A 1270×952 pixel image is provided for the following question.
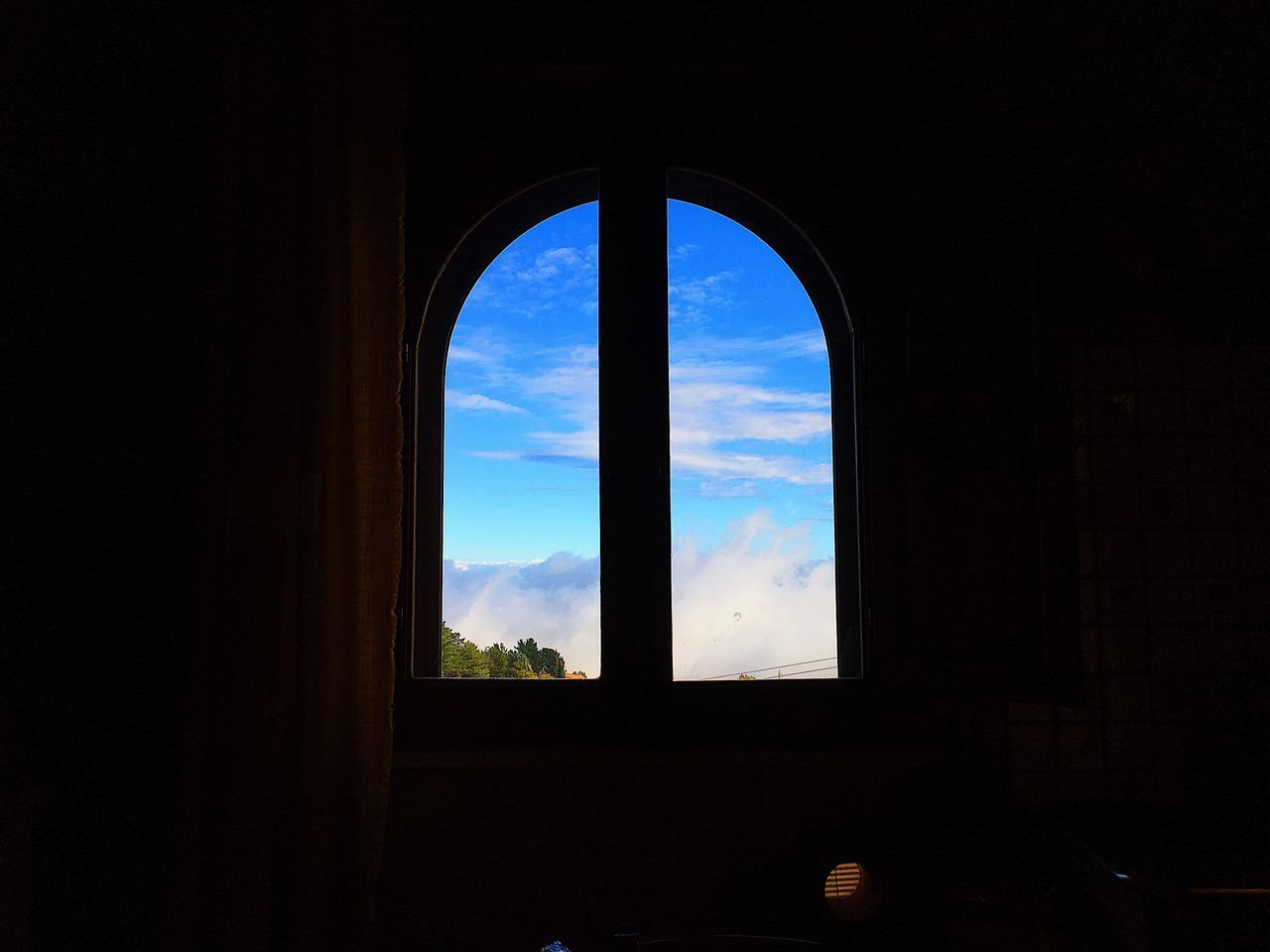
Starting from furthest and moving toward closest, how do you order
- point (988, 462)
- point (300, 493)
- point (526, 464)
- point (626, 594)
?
1. point (526, 464)
2. point (626, 594)
3. point (988, 462)
4. point (300, 493)

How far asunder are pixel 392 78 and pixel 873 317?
109 centimetres

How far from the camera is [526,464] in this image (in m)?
1.70

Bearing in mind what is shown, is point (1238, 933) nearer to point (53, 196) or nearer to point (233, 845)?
point (233, 845)

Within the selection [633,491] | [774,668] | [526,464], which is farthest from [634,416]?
[774,668]

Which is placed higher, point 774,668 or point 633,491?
point 633,491

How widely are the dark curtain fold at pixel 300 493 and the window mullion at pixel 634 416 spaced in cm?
48

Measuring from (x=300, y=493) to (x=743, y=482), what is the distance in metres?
0.92

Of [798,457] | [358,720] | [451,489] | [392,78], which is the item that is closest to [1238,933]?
[798,457]

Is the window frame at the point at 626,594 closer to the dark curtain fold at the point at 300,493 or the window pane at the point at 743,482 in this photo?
the window pane at the point at 743,482

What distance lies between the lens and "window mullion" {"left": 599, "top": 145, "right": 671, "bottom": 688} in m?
1.56

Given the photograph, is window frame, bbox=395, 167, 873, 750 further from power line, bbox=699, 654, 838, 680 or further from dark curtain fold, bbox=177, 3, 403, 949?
dark curtain fold, bbox=177, 3, 403, 949

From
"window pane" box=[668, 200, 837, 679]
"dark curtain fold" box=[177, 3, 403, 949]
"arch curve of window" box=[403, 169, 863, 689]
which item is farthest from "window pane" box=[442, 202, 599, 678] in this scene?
"dark curtain fold" box=[177, 3, 403, 949]

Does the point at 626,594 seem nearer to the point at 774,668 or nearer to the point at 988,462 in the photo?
the point at 774,668

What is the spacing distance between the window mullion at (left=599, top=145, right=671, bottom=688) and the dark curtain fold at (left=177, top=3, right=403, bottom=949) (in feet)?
1.56
